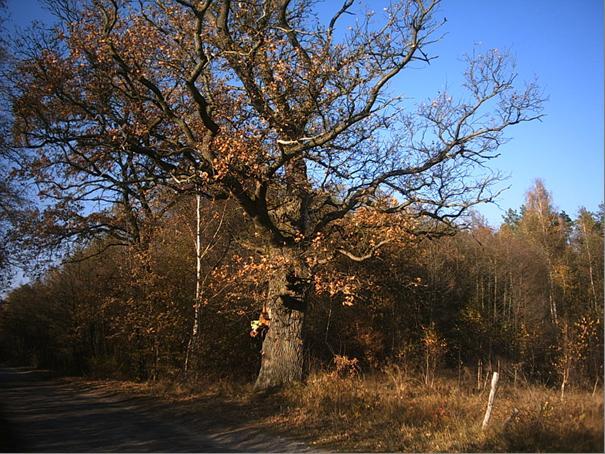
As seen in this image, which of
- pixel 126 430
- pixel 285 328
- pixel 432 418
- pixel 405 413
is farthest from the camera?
pixel 285 328

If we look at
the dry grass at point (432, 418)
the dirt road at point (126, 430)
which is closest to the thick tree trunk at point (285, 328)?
the dry grass at point (432, 418)

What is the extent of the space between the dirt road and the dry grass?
1093 millimetres

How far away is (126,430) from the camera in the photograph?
1103 centimetres

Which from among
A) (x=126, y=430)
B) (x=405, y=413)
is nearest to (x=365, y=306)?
(x=405, y=413)

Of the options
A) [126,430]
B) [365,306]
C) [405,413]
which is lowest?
[126,430]

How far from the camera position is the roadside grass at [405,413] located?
26.2 feet

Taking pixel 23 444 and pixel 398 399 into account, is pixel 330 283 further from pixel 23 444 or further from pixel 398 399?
pixel 23 444

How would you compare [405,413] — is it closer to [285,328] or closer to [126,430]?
[285,328]

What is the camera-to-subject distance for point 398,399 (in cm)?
1174

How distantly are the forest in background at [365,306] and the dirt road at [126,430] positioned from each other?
348cm

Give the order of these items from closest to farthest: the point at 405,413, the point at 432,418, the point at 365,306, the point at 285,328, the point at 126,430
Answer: the point at 432,418
the point at 405,413
the point at 126,430
the point at 285,328
the point at 365,306

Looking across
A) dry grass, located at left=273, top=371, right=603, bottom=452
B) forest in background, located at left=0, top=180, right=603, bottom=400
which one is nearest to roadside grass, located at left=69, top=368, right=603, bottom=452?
dry grass, located at left=273, top=371, right=603, bottom=452

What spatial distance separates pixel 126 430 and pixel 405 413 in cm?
605

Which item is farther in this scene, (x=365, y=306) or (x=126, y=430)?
(x=365, y=306)
